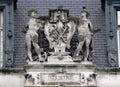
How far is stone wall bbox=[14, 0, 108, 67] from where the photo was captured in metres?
32.2

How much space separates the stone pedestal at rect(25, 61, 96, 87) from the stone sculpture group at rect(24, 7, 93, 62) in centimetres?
31

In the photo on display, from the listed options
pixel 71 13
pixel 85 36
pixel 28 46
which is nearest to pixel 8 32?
pixel 28 46

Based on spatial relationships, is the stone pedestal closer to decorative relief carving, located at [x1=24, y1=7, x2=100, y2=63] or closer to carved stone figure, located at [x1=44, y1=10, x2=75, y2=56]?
decorative relief carving, located at [x1=24, y1=7, x2=100, y2=63]

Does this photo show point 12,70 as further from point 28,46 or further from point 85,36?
point 85,36

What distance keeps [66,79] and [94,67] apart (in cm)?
116

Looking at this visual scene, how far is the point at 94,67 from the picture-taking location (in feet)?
96.1

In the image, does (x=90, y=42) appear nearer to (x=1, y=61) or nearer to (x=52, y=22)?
(x=52, y=22)

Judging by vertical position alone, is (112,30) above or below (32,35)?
above

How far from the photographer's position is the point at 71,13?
110ft

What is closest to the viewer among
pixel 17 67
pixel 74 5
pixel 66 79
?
pixel 66 79

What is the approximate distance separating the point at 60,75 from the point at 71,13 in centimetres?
499

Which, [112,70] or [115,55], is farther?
[115,55]

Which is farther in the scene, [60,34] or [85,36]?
[60,34]

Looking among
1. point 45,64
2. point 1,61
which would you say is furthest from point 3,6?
point 45,64
